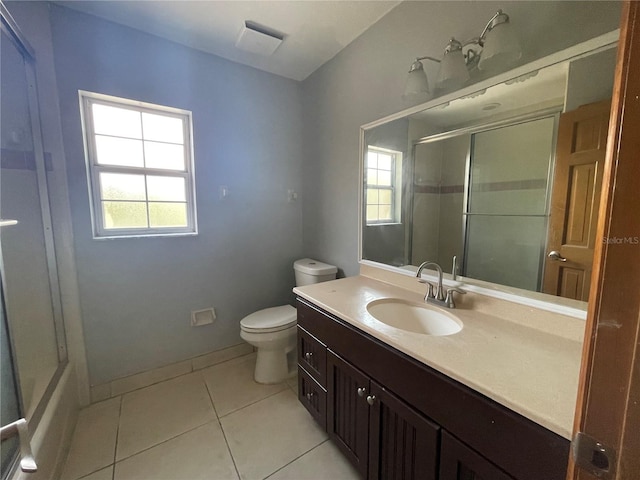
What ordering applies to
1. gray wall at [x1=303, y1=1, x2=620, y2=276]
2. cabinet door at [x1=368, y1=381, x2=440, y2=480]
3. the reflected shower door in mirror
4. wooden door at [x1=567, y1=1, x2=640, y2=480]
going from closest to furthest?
wooden door at [x1=567, y1=1, x2=640, y2=480] < cabinet door at [x1=368, y1=381, x2=440, y2=480] < gray wall at [x1=303, y1=1, x2=620, y2=276] < the reflected shower door in mirror

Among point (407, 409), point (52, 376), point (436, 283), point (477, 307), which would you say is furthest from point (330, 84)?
point (52, 376)

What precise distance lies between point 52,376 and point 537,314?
8.03 ft

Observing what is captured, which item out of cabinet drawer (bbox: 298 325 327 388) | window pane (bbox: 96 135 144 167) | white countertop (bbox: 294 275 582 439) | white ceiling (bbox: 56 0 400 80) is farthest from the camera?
window pane (bbox: 96 135 144 167)

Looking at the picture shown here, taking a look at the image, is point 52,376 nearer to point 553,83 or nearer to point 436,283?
point 436,283

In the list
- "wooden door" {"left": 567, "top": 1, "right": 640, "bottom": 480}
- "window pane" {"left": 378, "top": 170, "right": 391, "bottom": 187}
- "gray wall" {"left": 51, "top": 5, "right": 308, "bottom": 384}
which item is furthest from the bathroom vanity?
"gray wall" {"left": 51, "top": 5, "right": 308, "bottom": 384}

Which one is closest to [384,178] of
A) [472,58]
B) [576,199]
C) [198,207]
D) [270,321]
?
[472,58]

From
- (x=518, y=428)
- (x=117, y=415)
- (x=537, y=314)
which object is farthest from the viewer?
(x=117, y=415)

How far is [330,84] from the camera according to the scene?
1989 millimetres

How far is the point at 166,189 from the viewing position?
191 centimetres

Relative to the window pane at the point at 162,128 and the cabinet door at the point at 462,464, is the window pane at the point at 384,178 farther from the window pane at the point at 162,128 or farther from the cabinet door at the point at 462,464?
the window pane at the point at 162,128

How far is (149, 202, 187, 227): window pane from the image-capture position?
1878 millimetres

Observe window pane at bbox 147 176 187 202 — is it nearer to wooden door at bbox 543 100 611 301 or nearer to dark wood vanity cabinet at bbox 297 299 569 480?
dark wood vanity cabinet at bbox 297 299 569 480

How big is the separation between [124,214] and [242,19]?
1.47 m

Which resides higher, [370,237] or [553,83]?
[553,83]
